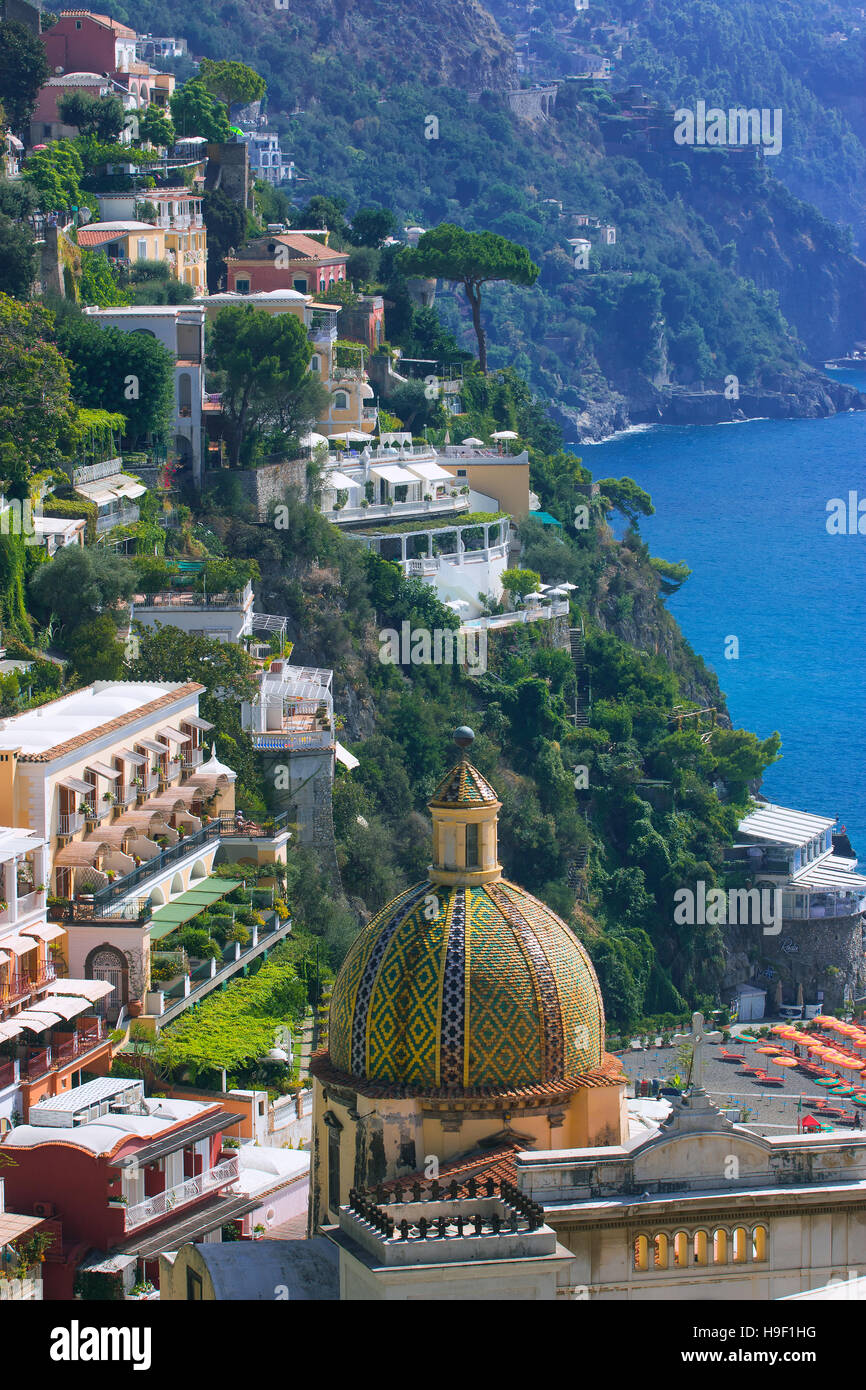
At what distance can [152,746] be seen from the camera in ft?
186

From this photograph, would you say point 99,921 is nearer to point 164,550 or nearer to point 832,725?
point 164,550

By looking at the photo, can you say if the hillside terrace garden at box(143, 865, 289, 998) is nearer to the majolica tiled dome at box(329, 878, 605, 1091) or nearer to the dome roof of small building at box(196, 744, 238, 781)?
the dome roof of small building at box(196, 744, 238, 781)

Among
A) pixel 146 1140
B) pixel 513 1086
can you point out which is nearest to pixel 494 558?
pixel 146 1140

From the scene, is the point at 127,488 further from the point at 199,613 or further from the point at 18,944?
the point at 18,944

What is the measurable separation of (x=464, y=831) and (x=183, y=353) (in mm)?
51591

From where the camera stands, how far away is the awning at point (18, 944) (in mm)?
46531

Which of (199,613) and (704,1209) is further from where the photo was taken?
(199,613)

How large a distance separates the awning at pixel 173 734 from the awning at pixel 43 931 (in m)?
9.29

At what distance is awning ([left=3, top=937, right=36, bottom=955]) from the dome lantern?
1378 cm

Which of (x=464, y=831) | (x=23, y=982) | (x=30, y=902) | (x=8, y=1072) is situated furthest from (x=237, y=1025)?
(x=464, y=831)

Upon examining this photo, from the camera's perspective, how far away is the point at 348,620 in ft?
270

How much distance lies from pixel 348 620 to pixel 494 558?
10074mm

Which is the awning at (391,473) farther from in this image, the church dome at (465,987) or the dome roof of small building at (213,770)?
the church dome at (465,987)

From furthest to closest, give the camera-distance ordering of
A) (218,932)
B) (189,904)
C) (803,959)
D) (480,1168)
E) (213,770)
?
(803,959), (213,770), (189,904), (218,932), (480,1168)
